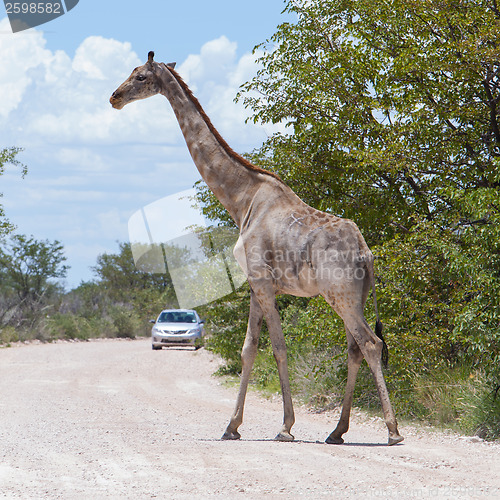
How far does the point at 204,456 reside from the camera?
6789 millimetres

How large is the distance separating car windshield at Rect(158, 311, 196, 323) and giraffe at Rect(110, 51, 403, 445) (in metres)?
21.3

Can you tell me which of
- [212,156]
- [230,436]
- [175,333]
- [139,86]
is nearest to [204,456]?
[230,436]

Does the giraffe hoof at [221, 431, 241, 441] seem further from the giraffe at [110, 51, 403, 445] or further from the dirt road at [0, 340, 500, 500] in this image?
the dirt road at [0, 340, 500, 500]

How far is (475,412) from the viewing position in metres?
9.09

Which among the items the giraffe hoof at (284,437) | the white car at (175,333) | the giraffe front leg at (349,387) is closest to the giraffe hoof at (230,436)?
the giraffe hoof at (284,437)

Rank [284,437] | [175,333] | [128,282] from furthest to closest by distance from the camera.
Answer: [128,282] → [175,333] → [284,437]

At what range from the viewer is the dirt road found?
557cm

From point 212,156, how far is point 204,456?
3912mm

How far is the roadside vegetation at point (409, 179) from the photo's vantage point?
952 centimetres

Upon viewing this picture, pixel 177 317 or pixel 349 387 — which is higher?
pixel 177 317

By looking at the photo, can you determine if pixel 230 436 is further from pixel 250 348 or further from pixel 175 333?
pixel 175 333

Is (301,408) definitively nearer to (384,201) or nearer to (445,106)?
(384,201)

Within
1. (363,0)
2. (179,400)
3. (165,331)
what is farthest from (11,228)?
(363,0)

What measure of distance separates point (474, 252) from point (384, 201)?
3.96 m
